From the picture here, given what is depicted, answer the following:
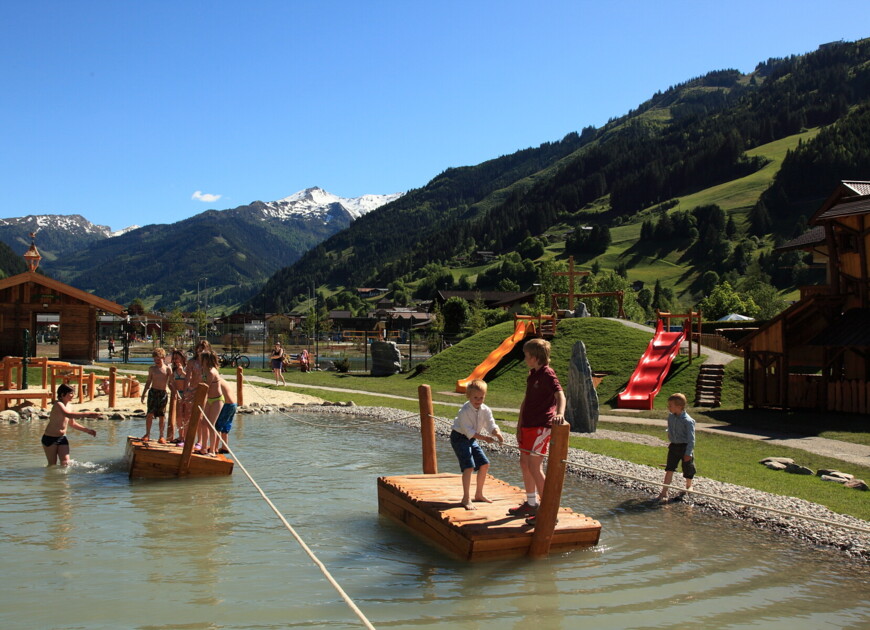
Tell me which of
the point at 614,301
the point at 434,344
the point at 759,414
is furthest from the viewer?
the point at 614,301

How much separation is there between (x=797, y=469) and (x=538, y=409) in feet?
27.1

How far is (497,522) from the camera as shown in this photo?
8984 millimetres

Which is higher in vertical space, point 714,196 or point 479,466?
point 714,196

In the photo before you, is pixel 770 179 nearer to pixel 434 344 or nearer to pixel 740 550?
pixel 434 344

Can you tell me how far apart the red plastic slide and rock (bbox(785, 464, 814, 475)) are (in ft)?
38.3

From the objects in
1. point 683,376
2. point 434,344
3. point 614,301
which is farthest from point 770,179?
point 683,376

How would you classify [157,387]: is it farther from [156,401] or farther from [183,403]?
[183,403]

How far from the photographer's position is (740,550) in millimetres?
9641

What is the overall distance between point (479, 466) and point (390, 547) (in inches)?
64.9

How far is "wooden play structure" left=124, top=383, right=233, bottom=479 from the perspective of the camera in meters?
13.7

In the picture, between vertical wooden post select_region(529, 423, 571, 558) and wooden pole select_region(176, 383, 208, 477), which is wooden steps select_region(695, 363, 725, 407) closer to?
wooden pole select_region(176, 383, 208, 477)

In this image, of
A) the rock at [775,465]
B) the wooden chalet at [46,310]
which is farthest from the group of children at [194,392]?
the wooden chalet at [46,310]

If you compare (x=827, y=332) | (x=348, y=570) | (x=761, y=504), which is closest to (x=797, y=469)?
(x=761, y=504)

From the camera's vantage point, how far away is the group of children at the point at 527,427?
877cm
